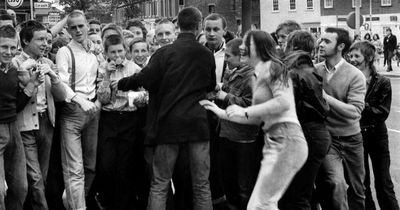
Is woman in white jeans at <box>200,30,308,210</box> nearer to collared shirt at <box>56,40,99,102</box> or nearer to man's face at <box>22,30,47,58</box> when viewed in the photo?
collared shirt at <box>56,40,99,102</box>

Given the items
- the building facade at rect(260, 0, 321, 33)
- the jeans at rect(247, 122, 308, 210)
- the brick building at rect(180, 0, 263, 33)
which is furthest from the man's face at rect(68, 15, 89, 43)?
the brick building at rect(180, 0, 263, 33)

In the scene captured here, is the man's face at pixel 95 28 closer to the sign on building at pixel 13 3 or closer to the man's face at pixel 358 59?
the man's face at pixel 358 59

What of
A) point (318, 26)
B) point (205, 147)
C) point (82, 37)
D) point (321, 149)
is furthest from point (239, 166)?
point (318, 26)

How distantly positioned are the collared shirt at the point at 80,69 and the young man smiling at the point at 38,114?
5.8 inches

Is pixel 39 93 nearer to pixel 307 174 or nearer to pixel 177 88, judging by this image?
pixel 177 88

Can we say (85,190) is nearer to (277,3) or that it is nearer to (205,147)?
(205,147)

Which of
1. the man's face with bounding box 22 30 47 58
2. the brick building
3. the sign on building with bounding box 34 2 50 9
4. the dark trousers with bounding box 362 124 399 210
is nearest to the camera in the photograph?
the man's face with bounding box 22 30 47 58

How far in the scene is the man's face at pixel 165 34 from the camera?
714cm

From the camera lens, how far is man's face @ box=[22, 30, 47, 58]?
6125 mm

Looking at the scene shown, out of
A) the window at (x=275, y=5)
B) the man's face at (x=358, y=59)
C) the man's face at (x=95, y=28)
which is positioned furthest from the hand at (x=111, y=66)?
the window at (x=275, y=5)

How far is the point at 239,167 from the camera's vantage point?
627 centimetres

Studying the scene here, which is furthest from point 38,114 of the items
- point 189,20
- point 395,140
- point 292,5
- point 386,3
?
point 292,5

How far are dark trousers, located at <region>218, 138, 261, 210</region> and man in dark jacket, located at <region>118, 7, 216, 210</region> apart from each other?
437mm

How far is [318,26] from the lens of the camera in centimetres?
6688
